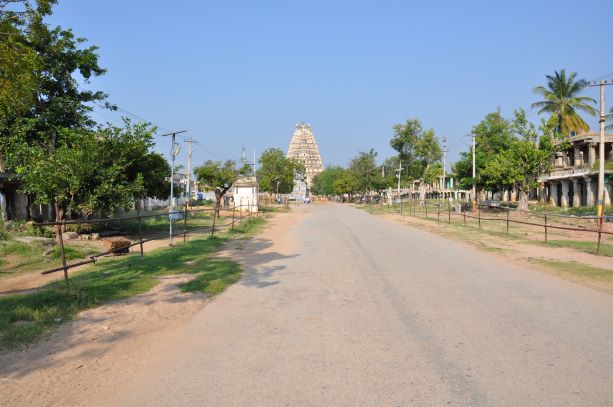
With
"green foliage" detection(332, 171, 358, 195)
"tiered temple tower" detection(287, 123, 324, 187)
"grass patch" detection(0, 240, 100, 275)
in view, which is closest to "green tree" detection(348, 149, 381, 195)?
"green foliage" detection(332, 171, 358, 195)

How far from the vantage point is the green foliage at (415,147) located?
211 feet

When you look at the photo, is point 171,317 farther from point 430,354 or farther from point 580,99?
point 580,99

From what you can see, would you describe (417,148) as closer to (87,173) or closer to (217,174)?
(217,174)

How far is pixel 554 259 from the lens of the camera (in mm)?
13508

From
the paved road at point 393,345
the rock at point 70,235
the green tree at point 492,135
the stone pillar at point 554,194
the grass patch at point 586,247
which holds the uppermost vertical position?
the green tree at point 492,135

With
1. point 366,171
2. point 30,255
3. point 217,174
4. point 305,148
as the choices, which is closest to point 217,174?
point 217,174

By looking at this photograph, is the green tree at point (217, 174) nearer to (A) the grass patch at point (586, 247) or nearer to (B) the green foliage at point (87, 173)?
(B) the green foliage at point (87, 173)

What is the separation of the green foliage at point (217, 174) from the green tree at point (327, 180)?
69.2 metres

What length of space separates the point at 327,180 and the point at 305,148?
2586 centimetres

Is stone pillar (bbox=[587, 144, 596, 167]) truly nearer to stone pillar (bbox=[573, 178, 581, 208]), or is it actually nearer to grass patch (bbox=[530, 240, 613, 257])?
stone pillar (bbox=[573, 178, 581, 208])

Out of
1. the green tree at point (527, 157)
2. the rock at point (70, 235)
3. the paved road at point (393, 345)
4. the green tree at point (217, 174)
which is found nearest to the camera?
the paved road at point (393, 345)

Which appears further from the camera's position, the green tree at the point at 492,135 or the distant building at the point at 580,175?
the green tree at the point at 492,135

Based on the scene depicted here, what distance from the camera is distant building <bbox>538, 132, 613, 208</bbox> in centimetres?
3794

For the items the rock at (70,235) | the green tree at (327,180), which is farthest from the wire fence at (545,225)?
the green tree at (327,180)
